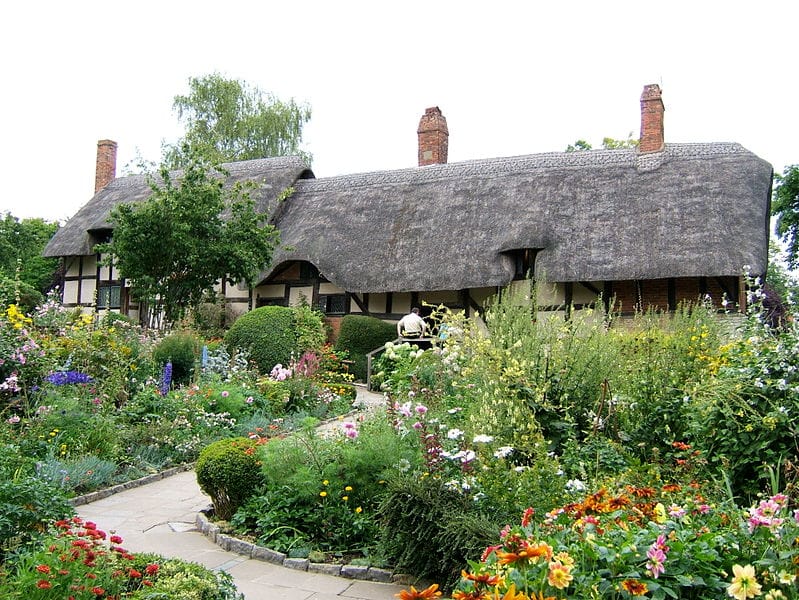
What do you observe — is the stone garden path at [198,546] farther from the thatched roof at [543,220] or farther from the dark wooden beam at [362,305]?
the dark wooden beam at [362,305]

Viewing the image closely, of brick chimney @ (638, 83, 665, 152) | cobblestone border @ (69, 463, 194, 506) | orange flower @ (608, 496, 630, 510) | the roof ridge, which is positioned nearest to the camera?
orange flower @ (608, 496, 630, 510)

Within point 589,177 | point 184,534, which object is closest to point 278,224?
point 589,177

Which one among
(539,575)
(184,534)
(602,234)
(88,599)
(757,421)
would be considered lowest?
(184,534)

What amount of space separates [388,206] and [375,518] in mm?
14062

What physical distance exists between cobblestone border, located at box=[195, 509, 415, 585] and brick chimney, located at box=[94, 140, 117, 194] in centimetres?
2124

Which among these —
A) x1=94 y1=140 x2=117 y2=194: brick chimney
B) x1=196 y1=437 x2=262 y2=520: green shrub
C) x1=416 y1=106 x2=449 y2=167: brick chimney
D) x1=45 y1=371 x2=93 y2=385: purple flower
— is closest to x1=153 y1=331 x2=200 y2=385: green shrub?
x1=45 y1=371 x2=93 y2=385: purple flower

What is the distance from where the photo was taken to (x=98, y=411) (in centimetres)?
795

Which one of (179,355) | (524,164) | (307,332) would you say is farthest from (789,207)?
(179,355)

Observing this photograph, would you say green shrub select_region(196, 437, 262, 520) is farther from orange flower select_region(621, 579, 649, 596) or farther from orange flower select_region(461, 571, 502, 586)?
orange flower select_region(621, 579, 649, 596)

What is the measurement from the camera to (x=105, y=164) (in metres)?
24.4

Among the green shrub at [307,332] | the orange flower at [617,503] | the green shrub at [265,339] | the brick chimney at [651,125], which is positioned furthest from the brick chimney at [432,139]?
the orange flower at [617,503]

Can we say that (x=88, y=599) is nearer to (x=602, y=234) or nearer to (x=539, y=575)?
(x=539, y=575)

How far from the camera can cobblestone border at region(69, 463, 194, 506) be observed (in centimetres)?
644

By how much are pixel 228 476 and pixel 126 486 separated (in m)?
1.99
